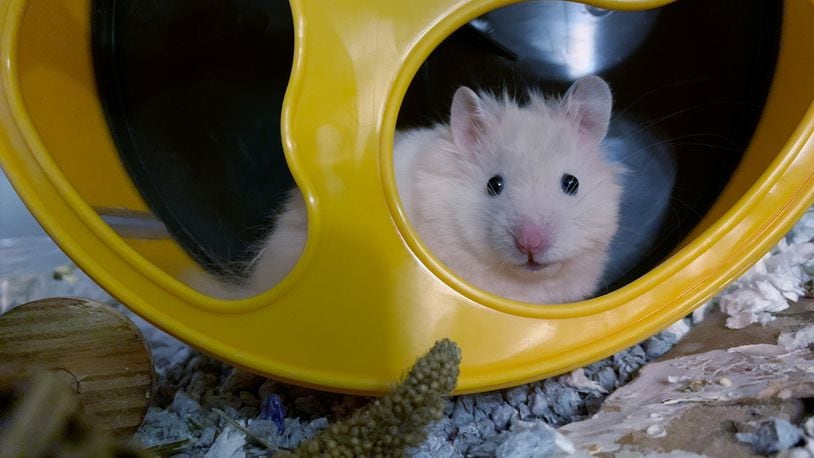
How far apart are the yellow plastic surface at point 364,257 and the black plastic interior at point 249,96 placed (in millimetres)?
301

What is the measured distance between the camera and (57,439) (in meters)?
0.77

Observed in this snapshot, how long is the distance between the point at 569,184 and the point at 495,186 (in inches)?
7.2

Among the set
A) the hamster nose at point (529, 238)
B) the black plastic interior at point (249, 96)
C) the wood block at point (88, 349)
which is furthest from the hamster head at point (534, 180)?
the wood block at point (88, 349)

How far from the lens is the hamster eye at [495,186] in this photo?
1.67 meters

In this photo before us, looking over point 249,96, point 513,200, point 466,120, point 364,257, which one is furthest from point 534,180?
point 249,96

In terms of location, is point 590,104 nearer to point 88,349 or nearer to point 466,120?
point 466,120

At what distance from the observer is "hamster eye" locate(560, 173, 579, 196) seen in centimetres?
167

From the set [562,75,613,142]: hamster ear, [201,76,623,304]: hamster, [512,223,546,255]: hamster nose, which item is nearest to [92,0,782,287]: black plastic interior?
[201,76,623,304]: hamster

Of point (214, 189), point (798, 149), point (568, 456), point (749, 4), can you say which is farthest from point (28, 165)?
point (749, 4)

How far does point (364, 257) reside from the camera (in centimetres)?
139

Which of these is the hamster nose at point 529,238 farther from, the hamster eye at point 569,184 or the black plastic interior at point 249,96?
the black plastic interior at point 249,96

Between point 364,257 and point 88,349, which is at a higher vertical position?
point 364,257

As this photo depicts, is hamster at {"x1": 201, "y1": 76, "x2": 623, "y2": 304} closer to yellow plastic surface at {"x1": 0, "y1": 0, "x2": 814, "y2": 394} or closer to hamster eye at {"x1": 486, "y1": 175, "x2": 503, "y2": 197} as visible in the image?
hamster eye at {"x1": 486, "y1": 175, "x2": 503, "y2": 197}

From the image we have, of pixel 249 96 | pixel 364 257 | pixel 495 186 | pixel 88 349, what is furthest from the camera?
pixel 249 96
